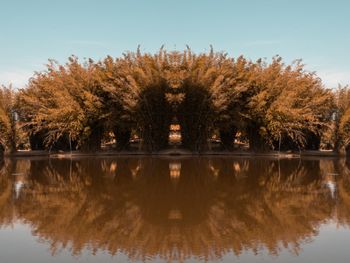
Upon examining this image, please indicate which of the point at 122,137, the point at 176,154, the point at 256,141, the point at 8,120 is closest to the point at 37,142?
the point at 8,120

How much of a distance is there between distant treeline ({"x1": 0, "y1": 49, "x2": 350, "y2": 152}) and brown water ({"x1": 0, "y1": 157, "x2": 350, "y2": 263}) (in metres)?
9.14

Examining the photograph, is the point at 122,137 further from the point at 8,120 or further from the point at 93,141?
the point at 8,120

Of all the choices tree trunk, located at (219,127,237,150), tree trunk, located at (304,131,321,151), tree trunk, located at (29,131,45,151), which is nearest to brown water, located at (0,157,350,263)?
tree trunk, located at (219,127,237,150)

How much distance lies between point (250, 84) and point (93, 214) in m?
16.4

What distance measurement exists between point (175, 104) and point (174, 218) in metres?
14.6

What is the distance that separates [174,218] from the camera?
7.48 meters

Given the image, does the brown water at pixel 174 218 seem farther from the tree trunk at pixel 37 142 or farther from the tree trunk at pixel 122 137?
the tree trunk at pixel 37 142

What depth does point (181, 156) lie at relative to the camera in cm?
2186

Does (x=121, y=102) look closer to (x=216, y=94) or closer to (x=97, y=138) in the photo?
(x=97, y=138)

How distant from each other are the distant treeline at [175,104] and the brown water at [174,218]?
9.14 metres

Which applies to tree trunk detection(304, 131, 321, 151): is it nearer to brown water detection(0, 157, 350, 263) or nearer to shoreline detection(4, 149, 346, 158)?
shoreline detection(4, 149, 346, 158)

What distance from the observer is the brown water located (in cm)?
559

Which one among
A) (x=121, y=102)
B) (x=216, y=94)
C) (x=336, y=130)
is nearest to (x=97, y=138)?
(x=121, y=102)

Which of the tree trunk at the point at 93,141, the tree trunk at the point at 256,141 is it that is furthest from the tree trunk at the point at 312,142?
the tree trunk at the point at 93,141
